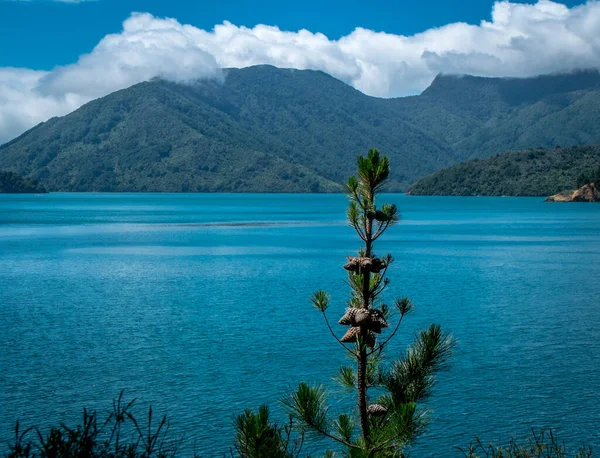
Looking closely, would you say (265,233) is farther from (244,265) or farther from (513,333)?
(513,333)

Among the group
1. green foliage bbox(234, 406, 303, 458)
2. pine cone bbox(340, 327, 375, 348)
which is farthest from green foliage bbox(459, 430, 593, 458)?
green foliage bbox(234, 406, 303, 458)

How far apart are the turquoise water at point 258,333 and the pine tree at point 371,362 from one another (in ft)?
20.3

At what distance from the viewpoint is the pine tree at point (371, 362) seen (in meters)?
9.16

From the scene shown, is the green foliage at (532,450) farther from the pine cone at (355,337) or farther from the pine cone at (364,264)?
the pine cone at (364,264)

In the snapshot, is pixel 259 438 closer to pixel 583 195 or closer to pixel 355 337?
pixel 355 337

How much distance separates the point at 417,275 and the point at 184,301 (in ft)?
52.4

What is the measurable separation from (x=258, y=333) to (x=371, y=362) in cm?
1685

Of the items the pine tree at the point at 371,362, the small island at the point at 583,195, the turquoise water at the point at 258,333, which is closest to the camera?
the pine tree at the point at 371,362

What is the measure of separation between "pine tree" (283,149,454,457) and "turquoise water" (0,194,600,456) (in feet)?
20.3

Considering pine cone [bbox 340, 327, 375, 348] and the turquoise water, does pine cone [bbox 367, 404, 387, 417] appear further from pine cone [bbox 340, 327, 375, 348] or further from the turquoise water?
the turquoise water

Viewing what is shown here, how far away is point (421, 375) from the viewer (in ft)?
35.2

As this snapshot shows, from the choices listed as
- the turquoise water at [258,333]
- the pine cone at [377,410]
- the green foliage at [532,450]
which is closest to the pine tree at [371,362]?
the pine cone at [377,410]

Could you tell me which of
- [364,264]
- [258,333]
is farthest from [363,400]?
[258,333]

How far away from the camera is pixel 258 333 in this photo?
27234mm
